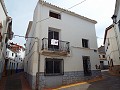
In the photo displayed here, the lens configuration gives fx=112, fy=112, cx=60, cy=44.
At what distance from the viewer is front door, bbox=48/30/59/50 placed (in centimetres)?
1036

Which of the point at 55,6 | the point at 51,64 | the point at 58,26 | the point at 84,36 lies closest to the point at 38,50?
the point at 51,64

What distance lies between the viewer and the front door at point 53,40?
408 inches

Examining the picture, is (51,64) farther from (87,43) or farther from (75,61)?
(87,43)

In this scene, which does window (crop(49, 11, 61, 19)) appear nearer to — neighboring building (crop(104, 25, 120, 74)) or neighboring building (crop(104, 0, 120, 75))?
neighboring building (crop(104, 0, 120, 75))

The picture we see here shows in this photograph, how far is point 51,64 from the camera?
10227 mm

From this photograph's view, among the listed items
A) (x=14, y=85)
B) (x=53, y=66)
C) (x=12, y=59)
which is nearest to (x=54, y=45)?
(x=53, y=66)

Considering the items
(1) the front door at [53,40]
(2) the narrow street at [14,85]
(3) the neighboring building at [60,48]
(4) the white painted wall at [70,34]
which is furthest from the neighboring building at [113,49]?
(2) the narrow street at [14,85]

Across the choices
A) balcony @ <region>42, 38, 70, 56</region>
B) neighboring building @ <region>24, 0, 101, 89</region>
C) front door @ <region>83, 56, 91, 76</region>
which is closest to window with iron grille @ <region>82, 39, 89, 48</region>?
neighboring building @ <region>24, 0, 101, 89</region>

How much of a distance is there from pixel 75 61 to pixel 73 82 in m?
2.09

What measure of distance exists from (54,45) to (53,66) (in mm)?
2029

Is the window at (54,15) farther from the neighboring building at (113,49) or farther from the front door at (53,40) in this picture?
the neighboring building at (113,49)

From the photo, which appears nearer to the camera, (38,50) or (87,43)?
(38,50)

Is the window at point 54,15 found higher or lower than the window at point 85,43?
higher

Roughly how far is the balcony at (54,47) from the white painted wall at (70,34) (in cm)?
51
